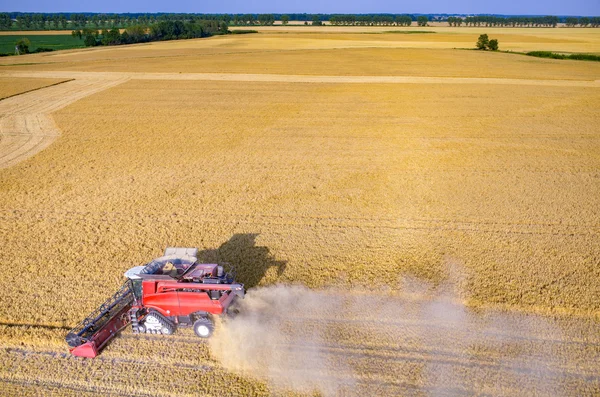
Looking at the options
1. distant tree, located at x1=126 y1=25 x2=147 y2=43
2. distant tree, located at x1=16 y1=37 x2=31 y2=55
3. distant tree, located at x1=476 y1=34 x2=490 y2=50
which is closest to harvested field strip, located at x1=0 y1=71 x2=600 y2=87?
distant tree, located at x1=16 y1=37 x2=31 y2=55

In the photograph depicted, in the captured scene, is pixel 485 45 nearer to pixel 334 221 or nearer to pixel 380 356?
pixel 334 221

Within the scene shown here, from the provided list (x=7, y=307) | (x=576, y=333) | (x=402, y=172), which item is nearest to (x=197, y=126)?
(x=402, y=172)

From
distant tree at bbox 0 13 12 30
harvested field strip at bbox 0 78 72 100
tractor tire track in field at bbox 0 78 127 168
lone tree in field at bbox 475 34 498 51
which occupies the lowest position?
tractor tire track in field at bbox 0 78 127 168

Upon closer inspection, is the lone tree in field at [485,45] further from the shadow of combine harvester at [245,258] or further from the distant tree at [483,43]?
the shadow of combine harvester at [245,258]

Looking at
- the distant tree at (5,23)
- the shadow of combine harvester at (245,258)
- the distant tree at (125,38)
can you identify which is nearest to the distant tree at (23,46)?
the distant tree at (125,38)

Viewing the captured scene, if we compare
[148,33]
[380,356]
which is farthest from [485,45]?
[380,356]

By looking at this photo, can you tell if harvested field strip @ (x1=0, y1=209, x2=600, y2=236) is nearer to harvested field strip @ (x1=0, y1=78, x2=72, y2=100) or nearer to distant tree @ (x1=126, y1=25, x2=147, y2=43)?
harvested field strip @ (x1=0, y1=78, x2=72, y2=100)
